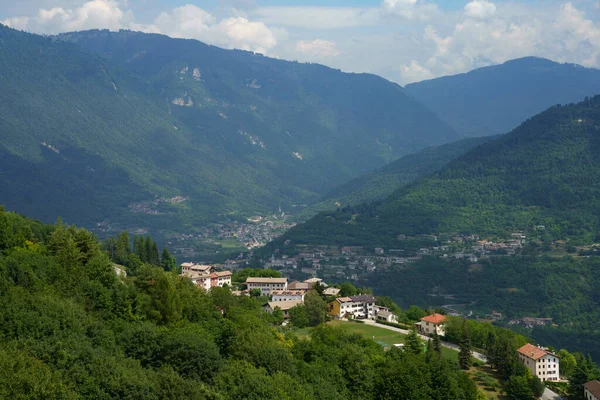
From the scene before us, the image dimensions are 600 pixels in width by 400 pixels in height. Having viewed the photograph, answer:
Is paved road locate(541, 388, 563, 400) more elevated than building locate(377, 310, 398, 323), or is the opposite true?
building locate(377, 310, 398, 323)

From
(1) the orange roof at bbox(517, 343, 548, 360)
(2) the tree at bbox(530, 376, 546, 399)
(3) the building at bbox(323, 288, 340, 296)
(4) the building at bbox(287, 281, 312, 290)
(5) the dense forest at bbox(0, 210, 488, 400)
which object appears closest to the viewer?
(5) the dense forest at bbox(0, 210, 488, 400)

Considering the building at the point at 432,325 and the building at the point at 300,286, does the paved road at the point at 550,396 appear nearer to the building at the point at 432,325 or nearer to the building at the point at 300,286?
the building at the point at 432,325

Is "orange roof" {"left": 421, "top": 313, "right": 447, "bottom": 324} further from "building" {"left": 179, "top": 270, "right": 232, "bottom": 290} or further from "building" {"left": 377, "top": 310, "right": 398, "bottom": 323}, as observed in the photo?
"building" {"left": 179, "top": 270, "right": 232, "bottom": 290}

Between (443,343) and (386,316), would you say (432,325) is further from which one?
(386,316)

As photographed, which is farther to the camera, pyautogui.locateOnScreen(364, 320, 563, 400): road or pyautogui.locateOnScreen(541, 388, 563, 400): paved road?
pyautogui.locateOnScreen(364, 320, 563, 400): road

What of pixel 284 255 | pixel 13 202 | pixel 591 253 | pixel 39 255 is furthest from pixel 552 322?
pixel 13 202

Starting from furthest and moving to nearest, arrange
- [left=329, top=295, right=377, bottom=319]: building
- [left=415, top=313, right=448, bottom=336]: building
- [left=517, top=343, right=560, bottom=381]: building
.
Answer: [left=329, top=295, right=377, bottom=319]: building, [left=415, top=313, right=448, bottom=336]: building, [left=517, top=343, right=560, bottom=381]: building

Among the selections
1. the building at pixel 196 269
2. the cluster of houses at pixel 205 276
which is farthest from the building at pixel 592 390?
the building at pixel 196 269

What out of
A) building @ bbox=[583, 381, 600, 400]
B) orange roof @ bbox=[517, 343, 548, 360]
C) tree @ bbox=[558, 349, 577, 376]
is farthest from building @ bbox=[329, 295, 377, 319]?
building @ bbox=[583, 381, 600, 400]
